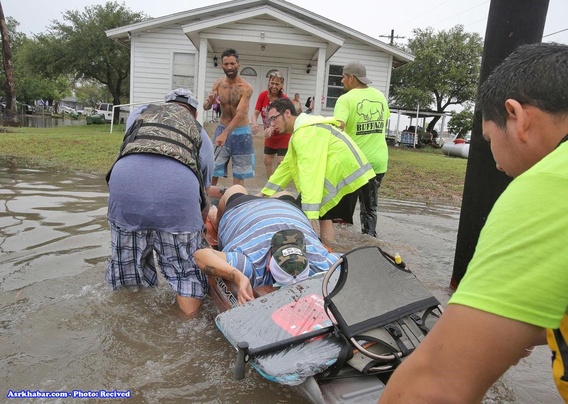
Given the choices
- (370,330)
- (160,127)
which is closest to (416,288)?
(370,330)

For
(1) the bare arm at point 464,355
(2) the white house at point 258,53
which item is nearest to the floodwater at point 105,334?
(1) the bare arm at point 464,355

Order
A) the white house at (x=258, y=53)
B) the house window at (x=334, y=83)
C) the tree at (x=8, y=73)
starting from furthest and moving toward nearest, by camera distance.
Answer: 1. the tree at (x=8, y=73)
2. the house window at (x=334, y=83)
3. the white house at (x=258, y=53)

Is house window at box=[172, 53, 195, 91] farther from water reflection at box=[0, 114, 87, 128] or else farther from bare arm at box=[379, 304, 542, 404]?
bare arm at box=[379, 304, 542, 404]

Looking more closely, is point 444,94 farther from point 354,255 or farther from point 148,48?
point 354,255

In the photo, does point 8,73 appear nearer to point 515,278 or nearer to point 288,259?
point 288,259

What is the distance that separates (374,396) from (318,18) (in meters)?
15.5

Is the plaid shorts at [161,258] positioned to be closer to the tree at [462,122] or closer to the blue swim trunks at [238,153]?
the blue swim trunks at [238,153]

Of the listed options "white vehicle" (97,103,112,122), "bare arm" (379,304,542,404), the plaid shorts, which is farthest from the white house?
"white vehicle" (97,103,112,122)

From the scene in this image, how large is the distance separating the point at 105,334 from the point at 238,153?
12.9 feet

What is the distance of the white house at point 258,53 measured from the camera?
1473 centimetres

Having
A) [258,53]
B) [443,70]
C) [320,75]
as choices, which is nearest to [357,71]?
[320,75]

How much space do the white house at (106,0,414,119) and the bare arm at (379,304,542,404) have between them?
13921 mm

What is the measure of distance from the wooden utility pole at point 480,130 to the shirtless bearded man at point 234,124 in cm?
354

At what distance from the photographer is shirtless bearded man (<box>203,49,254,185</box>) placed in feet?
20.8
